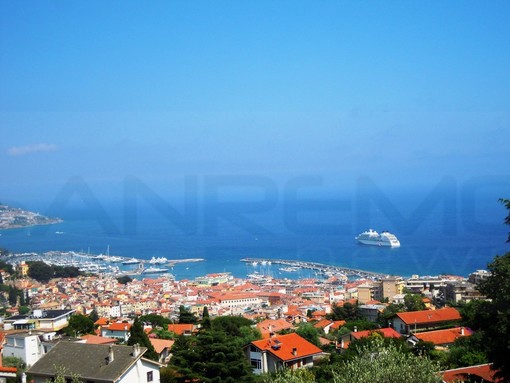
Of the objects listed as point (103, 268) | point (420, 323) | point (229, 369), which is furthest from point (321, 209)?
point (229, 369)

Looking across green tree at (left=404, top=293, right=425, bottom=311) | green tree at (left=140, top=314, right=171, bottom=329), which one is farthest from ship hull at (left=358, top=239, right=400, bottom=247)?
green tree at (left=140, top=314, right=171, bottom=329)

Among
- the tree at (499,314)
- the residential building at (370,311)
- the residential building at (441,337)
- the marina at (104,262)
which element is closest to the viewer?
the tree at (499,314)

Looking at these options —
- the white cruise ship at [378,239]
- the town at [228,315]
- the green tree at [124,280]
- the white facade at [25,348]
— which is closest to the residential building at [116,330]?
the town at [228,315]

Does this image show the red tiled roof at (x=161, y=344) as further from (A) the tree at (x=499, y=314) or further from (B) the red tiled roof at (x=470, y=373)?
(A) the tree at (x=499, y=314)

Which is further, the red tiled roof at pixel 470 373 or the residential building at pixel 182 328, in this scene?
the residential building at pixel 182 328

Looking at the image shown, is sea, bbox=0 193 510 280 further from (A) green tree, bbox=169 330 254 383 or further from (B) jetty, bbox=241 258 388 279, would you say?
(A) green tree, bbox=169 330 254 383

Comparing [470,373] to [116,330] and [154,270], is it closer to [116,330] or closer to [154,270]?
[116,330]

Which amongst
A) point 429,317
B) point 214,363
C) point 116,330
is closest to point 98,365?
point 214,363
